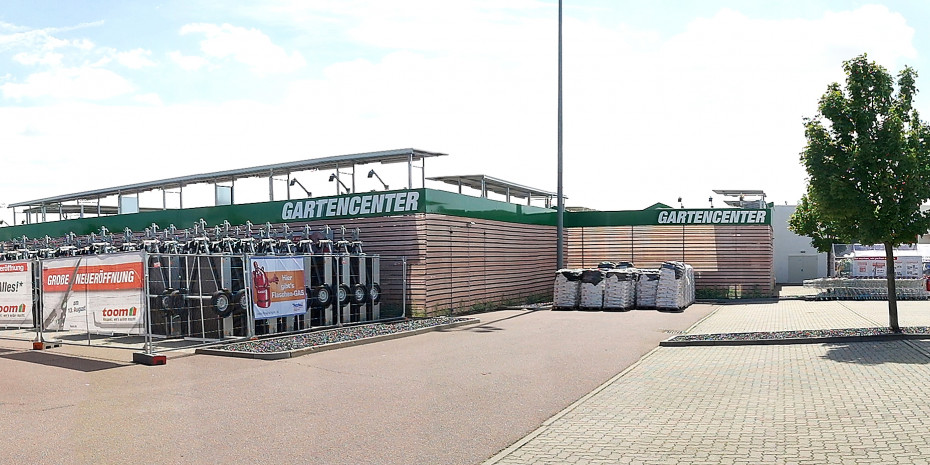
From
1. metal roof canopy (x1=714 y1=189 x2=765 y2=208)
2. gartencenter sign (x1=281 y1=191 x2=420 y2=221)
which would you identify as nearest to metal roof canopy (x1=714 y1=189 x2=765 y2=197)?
metal roof canopy (x1=714 y1=189 x2=765 y2=208)

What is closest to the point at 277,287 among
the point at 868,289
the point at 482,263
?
the point at 482,263

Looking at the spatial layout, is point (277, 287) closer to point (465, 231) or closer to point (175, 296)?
point (175, 296)

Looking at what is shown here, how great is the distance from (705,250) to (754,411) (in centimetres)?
2446

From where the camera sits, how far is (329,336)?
16.5 m

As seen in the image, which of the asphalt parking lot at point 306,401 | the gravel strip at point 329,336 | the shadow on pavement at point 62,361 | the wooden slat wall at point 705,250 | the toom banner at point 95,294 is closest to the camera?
the asphalt parking lot at point 306,401

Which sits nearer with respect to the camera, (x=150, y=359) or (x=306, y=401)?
(x=306, y=401)

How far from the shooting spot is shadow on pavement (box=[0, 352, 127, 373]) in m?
13.1

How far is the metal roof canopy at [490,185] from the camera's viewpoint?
1120 inches

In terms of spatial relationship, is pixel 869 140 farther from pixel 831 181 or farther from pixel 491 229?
pixel 491 229

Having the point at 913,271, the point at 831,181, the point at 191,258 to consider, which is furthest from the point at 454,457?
the point at 913,271

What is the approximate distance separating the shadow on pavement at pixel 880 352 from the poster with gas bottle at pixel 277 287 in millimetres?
11097

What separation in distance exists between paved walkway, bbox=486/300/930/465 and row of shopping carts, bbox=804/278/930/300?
64.1 feet

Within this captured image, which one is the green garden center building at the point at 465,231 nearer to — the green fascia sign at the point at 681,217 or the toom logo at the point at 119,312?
the green fascia sign at the point at 681,217

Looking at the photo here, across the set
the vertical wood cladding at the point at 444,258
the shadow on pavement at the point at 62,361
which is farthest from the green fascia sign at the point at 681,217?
the shadow on pavement at the point at 62,361
